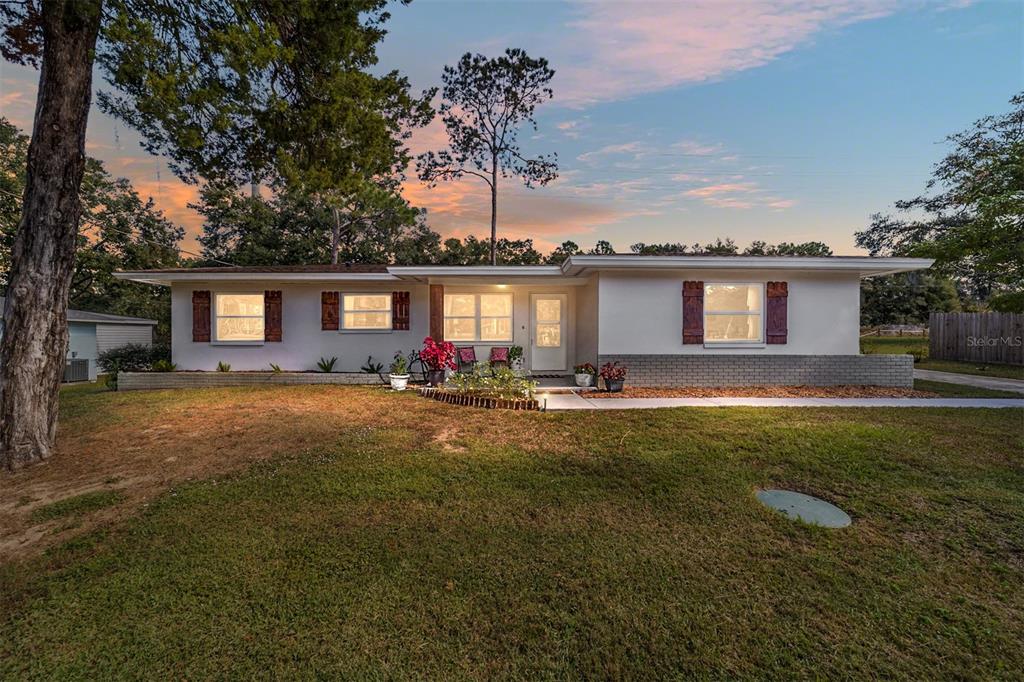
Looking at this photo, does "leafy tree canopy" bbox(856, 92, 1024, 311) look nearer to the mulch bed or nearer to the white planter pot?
the mulch bed

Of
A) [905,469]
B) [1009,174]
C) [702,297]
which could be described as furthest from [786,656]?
[1009,174]

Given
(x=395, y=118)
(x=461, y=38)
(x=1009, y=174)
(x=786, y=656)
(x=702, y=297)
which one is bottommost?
(x=786, y=656)

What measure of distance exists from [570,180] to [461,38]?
6513 millimetres

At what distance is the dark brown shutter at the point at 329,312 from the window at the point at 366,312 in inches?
7.9

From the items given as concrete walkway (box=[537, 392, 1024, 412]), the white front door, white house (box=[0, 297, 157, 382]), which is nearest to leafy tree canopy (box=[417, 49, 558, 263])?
the white front door

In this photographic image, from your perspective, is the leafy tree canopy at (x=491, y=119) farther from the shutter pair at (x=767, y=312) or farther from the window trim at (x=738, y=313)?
the window trim at (x=738, y=313)

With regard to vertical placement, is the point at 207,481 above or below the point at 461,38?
below

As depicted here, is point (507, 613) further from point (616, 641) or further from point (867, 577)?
point (867, 577)

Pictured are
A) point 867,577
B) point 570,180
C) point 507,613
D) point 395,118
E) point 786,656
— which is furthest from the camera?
point 570,180

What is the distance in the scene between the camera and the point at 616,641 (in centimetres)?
204

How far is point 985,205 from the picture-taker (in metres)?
11.2

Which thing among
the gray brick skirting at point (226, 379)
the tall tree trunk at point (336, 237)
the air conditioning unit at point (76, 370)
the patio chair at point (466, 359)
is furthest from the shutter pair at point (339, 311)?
the air conditioning unit at point (76, 370)

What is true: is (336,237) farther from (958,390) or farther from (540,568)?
(958,390)

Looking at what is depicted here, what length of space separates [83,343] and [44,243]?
16.9m
